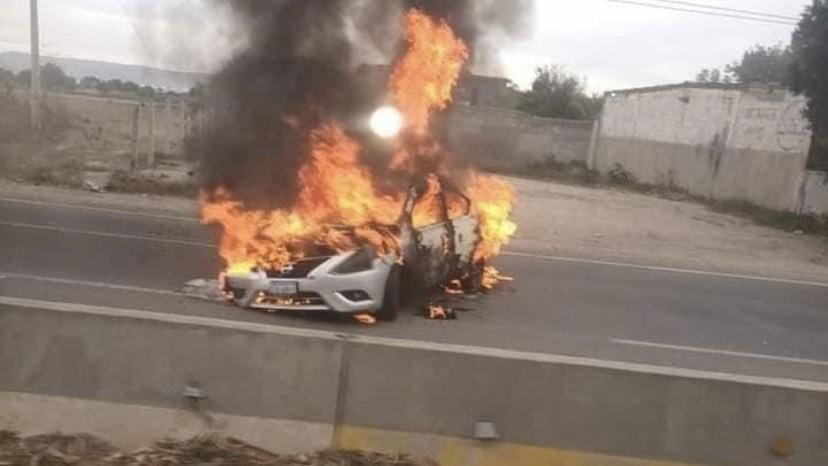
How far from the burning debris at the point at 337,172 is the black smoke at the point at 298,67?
2cm

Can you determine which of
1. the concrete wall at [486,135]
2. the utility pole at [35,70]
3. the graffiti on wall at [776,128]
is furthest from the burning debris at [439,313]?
the utility pole at [35,70]

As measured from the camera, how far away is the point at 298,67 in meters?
10.3

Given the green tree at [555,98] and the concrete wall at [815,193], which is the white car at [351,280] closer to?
the concrete wall at [815,193]

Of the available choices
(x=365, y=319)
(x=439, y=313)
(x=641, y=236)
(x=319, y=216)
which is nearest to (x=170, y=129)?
(x=641, y=236)

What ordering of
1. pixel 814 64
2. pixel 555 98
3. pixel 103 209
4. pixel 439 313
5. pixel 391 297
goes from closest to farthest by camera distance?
pixel 391 297, pixel 439 313, pixel 103 209, pixel 814 64, pixel 555 98

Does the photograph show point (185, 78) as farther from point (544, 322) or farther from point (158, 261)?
point (544, 322)

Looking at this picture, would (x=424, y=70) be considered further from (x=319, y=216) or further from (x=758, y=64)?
(x=758, y=64)

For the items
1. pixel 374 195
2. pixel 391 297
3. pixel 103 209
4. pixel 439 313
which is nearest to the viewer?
pixel 391 297

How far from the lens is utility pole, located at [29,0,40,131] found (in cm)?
2481

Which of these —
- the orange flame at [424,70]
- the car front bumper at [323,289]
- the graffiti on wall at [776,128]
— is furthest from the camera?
the graffiti on wall at [776,128]

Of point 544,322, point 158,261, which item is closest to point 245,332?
point 544,322

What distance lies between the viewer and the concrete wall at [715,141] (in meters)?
25.1

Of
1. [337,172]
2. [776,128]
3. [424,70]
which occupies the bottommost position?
[337,172]

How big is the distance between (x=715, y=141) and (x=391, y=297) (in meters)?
24.1
